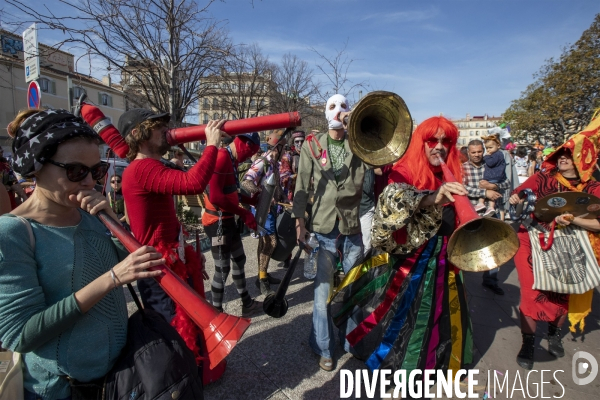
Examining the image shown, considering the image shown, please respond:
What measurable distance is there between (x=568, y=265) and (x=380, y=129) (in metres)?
2.00

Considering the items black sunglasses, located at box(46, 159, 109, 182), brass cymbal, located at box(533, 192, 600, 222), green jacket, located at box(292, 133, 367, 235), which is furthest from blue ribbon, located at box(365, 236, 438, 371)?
black sunglasses, located at box(46, 159, 109, 182)

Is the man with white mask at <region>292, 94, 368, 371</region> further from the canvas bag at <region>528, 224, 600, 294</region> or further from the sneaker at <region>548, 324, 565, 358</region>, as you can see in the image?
the sneaker at <region>548, 324, 565, 358</region>

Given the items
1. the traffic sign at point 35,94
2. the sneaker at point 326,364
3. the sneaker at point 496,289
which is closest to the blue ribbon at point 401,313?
the sneaker at point 326,364

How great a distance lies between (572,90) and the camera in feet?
58.0

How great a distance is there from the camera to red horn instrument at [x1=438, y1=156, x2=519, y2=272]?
1861 mm

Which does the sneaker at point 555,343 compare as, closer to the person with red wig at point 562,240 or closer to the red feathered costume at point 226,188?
the person with red wig at point 562,240

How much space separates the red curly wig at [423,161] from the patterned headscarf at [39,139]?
6.14ft

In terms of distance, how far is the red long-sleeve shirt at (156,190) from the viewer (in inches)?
76.0

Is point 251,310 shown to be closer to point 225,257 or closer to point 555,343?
point 225,257

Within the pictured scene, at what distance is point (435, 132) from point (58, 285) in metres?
2.26

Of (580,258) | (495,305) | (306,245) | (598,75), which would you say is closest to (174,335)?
(306,245)

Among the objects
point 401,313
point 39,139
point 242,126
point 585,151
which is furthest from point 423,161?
point 39,139

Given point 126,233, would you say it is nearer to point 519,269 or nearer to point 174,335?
point 174,335

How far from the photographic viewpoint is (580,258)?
112 inches
